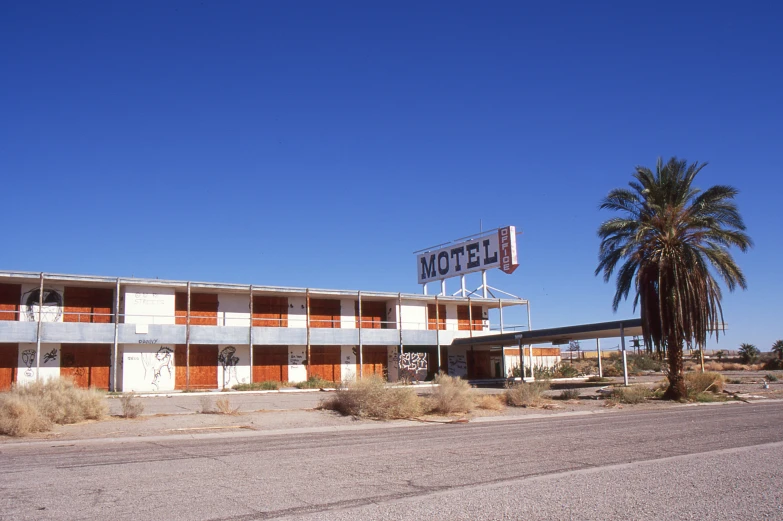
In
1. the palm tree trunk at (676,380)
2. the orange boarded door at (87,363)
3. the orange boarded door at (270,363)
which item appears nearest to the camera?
the palm tree trunk at (676,380)

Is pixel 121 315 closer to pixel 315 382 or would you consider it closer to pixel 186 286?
pixel 186 286

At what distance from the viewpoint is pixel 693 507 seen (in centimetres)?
773

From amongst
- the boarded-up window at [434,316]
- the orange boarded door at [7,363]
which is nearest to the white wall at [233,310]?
the orange boarded door at [7,363]

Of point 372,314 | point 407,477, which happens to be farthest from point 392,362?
point 407,477

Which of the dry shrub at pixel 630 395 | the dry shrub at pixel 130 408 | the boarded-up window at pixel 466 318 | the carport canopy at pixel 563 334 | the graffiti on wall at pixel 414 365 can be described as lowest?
the dry shrub at pixel 630 395

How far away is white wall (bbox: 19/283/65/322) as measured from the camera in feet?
117

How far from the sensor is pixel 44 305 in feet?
118

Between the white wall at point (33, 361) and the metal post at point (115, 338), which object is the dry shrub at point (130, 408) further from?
the white wall at point (33, 361)

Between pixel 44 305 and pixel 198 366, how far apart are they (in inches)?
357

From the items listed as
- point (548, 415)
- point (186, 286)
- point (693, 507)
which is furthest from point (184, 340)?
point (693, 507)

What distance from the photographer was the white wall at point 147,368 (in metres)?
36.5

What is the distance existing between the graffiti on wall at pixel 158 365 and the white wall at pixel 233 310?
4062 millimetres

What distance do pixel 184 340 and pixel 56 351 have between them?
262 inches

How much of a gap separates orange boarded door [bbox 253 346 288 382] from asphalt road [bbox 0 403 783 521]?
26023 millimetres
